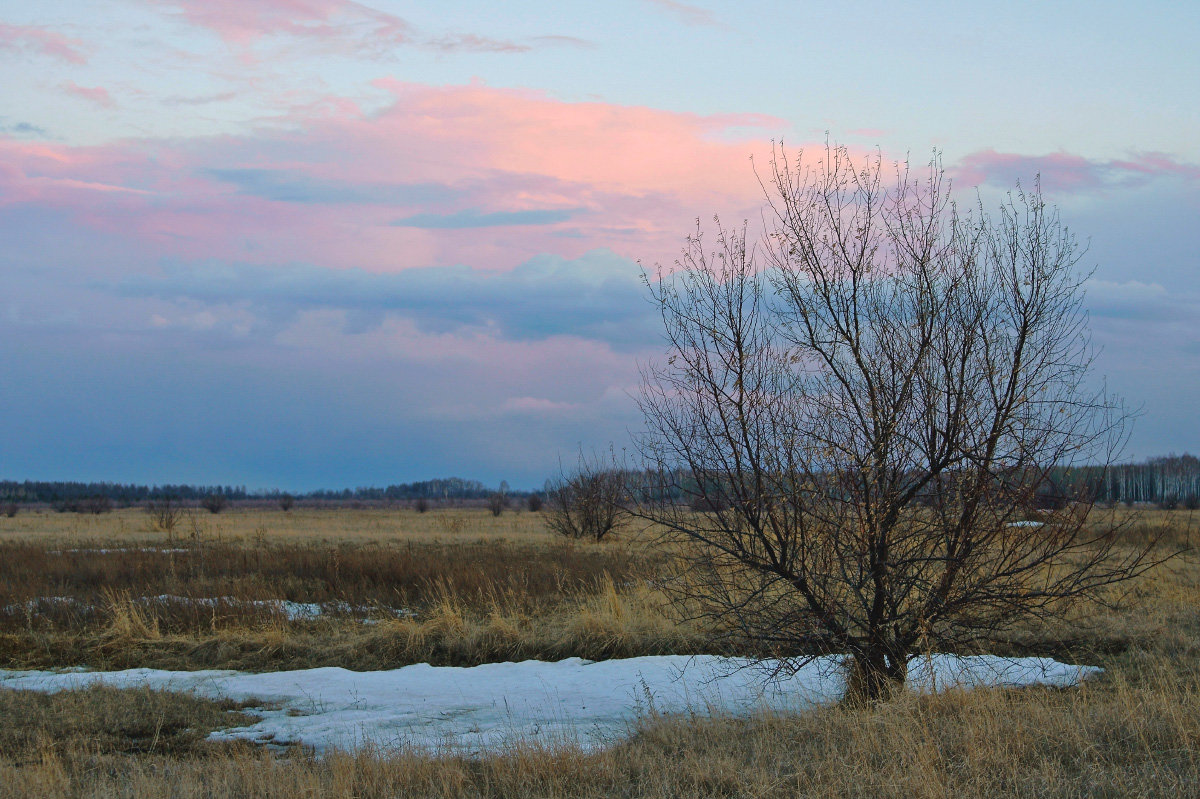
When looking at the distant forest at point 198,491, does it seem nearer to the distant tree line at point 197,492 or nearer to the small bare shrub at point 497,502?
the distant tree line at point 197,492

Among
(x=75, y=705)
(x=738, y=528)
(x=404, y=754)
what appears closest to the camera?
(x=404, y=754)

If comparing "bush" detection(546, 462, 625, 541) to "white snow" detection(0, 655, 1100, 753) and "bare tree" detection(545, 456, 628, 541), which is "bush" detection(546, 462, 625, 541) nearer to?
"bare tree" detection(545, 456, 628, 541)

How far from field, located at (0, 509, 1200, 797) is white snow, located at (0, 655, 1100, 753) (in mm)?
459

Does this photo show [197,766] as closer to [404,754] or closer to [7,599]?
[404,754]

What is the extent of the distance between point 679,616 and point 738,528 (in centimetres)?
527

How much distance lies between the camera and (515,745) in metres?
5.97

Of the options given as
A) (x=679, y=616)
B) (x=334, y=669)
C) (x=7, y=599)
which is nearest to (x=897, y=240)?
(x=679, y=616)

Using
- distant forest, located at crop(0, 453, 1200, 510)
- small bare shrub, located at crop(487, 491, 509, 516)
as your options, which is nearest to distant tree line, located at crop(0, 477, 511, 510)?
distant forest, located at crop(0, 453, 1200, 510)

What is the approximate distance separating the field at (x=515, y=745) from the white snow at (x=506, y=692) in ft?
1.51

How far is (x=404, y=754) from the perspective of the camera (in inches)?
233

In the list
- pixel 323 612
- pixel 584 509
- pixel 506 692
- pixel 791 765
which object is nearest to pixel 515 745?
pixel 791 765

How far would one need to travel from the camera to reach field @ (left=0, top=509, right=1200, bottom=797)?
511 cm

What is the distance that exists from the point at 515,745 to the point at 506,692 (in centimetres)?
336

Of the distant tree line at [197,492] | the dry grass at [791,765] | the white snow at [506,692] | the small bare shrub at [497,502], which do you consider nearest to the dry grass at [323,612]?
the white snow at [506,692]
